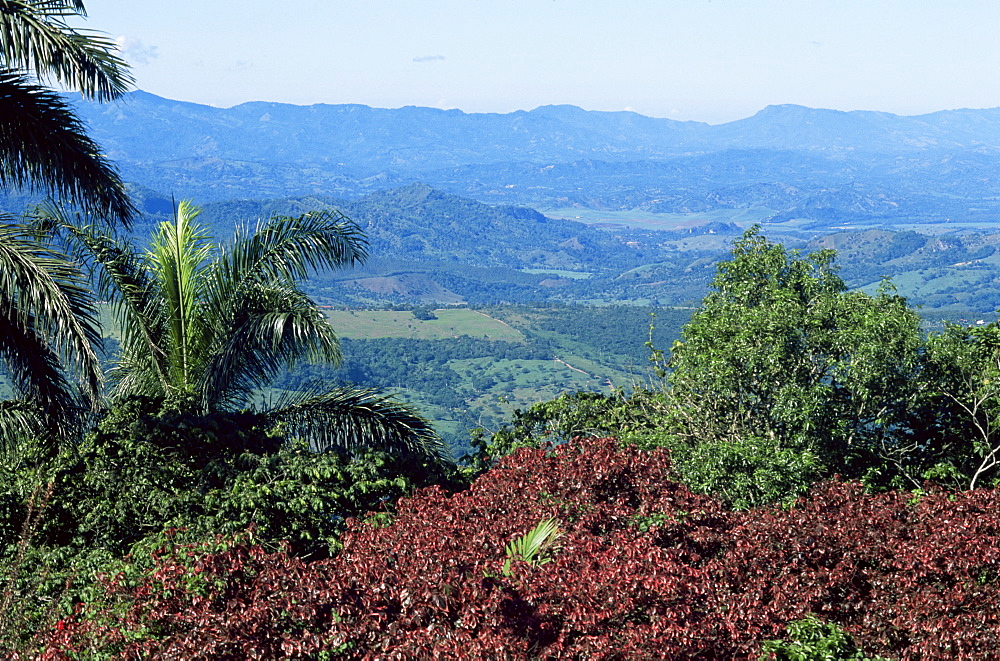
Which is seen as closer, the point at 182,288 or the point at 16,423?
the point at 16,423

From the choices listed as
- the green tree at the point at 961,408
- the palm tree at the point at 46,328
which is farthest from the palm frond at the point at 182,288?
the green tree at the point at 961,408

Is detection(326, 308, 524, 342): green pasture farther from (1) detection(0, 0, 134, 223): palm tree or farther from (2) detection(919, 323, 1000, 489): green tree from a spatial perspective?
(1) detection(0, 0, 134, 223): palm tree

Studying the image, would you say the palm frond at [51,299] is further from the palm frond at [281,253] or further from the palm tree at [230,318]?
the palm frond at [281,253]

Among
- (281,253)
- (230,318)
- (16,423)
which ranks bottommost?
(16,423)

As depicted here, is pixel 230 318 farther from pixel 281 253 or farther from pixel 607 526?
pixel 607 526

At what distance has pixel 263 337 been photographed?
12.4 m

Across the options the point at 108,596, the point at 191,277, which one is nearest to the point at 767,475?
the point at 108,596

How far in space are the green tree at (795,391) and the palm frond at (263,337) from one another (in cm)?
496

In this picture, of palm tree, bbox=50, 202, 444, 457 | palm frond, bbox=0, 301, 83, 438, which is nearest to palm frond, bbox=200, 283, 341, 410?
palm tree, bbox=50, 202, 444, 457

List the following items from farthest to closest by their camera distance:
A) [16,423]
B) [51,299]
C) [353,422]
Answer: [353,422]
[16,423]
[51,299]

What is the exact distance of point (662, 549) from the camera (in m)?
7.64

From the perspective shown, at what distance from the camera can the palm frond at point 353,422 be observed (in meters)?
13.2

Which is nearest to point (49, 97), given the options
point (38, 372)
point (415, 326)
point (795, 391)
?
point (38, 372)

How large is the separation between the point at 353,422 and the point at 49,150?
5.72 meters
